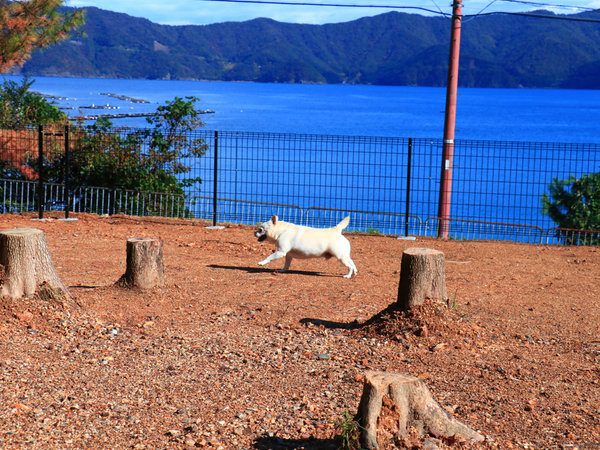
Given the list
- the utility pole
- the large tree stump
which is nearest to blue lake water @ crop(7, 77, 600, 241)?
the utility pole

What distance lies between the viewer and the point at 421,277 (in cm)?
637

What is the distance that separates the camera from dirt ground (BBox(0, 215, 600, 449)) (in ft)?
14.7

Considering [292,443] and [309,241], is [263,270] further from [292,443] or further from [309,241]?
[292,443]

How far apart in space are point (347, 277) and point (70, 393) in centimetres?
480

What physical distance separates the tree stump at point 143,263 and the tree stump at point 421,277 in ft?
9.51

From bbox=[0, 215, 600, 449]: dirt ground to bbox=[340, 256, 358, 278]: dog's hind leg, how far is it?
0.54 ft

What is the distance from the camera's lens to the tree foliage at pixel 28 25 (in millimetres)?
13727

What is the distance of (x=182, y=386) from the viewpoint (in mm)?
5184

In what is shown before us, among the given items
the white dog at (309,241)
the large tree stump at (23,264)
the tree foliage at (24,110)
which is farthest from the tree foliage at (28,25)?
the large tree stump at (23,264)

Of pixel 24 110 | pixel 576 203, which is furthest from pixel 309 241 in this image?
pixel 24 110

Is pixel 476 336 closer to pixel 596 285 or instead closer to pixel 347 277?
pixel 347 277

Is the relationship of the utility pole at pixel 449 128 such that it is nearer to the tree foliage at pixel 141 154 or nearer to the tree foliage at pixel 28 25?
the tree foliage at pixel 141 154

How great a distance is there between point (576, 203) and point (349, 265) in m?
12.4

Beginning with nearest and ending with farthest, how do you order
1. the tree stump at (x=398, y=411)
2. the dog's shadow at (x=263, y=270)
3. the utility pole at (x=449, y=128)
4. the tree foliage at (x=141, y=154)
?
the tree stump at (x=398, y=411) → the dog's shadow at (x=263, y=270) → the utility pole at (x=449, y=128) → the tree foliage at (x=141, y=154)
